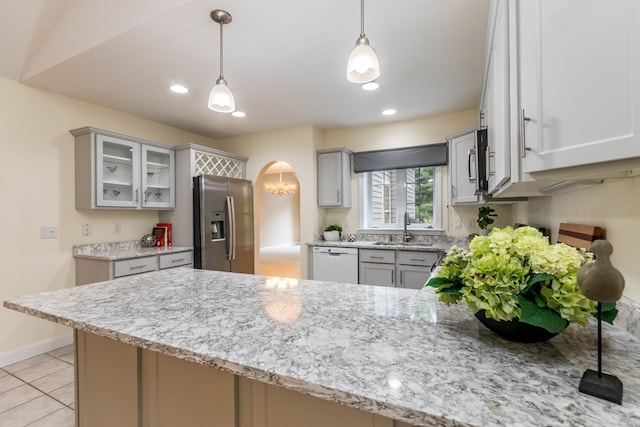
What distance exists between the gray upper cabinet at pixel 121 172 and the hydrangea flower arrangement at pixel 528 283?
3537 millimetres

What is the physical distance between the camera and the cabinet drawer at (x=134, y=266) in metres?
2.88

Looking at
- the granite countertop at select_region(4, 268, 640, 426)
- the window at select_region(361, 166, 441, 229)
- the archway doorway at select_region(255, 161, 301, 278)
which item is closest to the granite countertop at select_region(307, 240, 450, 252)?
the window at select_region(361, 166, 441, 229)

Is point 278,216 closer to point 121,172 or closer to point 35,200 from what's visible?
point 121,172

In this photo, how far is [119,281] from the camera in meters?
1.63

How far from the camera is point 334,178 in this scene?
13.6 feet

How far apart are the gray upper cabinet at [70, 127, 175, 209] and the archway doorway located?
437cm

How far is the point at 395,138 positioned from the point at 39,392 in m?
4.42

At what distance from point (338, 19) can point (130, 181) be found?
286 cm

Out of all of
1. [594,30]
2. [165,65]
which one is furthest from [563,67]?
[165,65]

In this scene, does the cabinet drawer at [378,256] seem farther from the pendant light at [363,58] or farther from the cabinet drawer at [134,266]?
the pendant light at [363,58]

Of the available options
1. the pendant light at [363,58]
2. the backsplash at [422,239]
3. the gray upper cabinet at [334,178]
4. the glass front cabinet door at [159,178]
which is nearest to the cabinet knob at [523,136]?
the pendant light at [363,58]

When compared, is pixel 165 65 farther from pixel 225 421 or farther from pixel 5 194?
pixel 225 421

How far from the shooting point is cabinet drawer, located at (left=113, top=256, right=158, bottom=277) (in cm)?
288

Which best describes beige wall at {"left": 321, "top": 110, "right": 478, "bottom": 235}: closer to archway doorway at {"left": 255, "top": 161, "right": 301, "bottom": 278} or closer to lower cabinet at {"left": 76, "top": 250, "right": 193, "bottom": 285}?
lower cabinet at {"left": 76, "top": 250, "right": 193, "bottom": 285}
